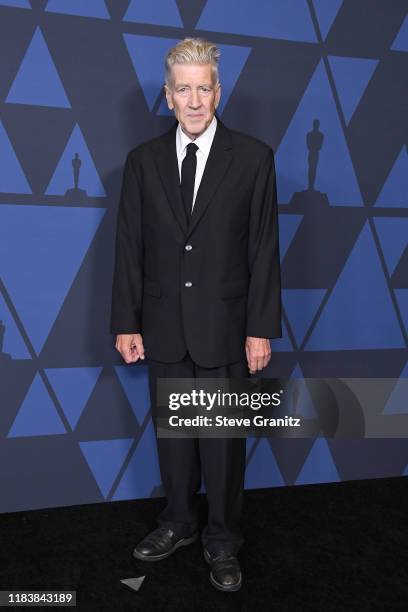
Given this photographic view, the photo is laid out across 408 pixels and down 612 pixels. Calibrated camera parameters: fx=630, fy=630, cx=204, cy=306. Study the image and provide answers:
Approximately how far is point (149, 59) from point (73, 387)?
128 centimetres

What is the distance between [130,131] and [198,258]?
0.70 meters

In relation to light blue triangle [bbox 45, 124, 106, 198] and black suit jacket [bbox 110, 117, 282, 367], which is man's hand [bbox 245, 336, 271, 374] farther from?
light blue triangle [bbox 45, 124, 106, 198]

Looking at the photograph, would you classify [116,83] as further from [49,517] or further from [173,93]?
[49,517]

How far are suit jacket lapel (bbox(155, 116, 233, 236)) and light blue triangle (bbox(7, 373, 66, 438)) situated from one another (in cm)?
92

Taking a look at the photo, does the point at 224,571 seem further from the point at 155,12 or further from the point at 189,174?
the point at 155,12

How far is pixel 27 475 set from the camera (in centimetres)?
245

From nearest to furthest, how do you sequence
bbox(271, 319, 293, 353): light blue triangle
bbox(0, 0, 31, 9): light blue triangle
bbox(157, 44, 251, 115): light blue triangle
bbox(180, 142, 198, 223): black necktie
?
bbox(180, 142, 198, 223): black necktie → bbox(0, 0, 31, 9): light blue triangle → bbox(157, 44, 251, 115): light blue triangle → bbox(271, 319, 293, 353): light blue triangle

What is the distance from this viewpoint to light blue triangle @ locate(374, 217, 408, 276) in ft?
8.93

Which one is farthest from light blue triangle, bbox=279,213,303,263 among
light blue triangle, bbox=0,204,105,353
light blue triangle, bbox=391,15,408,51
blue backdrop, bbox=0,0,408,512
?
light blue triangle, bbox=391,15,408,51

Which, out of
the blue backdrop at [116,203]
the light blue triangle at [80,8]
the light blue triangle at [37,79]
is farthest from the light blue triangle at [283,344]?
the light blue triangle at [80,8]

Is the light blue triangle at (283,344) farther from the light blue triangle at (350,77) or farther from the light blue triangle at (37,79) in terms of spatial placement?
the light blue triangle at (37,79)

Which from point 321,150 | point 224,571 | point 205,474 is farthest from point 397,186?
point 224,571

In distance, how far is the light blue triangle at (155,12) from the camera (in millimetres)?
2332

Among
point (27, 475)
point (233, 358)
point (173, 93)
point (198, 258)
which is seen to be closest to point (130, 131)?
point (173, 93)
